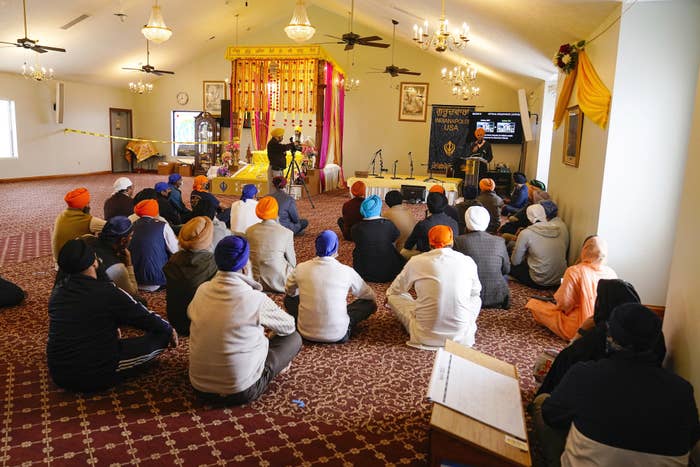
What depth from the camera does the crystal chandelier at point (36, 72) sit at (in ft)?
37.8

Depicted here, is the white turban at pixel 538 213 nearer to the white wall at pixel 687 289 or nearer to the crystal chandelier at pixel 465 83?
the white wall at pixel 687 289

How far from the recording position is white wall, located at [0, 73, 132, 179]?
13305 millimetres

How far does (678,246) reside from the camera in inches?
105

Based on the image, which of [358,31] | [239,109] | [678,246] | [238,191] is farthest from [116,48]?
[678,246]

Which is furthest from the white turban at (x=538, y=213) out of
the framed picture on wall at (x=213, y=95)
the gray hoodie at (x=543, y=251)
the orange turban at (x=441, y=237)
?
A: the framed picture on wall at (x=213, y=95)

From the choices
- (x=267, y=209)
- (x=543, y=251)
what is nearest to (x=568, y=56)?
(x=543, y=251)

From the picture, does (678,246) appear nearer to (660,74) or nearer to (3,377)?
(660,74)

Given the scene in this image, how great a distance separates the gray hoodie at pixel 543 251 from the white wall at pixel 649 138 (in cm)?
48

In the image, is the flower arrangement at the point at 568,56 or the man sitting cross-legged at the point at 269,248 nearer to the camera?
the man sitting cross-legged at the point at 269,248

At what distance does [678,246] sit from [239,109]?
1100cm

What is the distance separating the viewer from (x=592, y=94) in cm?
509

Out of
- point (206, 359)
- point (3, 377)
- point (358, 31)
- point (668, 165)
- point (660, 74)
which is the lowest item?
point (3, 377)

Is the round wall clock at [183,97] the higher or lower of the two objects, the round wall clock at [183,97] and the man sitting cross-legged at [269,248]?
the higher

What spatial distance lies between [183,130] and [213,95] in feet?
5.73
